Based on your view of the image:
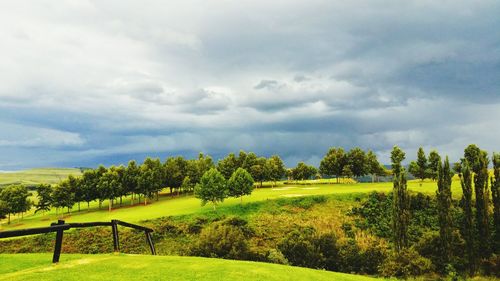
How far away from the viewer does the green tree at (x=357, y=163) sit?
108775 millimetres

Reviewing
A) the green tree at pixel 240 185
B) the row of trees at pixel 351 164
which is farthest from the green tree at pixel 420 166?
the green tree at pixel 240 185

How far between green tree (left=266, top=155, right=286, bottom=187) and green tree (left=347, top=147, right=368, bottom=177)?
74.8 feet

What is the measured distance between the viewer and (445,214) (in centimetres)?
4831

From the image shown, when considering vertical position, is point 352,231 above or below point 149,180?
below

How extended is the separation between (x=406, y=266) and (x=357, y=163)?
73298mm

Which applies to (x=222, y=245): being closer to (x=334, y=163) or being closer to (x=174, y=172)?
(x=174, y=172)

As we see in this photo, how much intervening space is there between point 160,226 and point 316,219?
27818 millimetres

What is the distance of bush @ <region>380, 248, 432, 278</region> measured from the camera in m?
37.4

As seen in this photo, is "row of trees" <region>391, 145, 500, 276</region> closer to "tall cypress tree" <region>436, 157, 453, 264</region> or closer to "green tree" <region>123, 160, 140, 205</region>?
"tall cypress tree" <region>436, 157, 453, 264</region>

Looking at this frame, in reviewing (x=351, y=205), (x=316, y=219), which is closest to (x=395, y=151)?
(x=351, y=205)

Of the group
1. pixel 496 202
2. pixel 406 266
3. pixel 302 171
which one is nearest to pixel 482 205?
pixel 496 202

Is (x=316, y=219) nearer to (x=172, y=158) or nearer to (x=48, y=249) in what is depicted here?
(x=48, y=249)

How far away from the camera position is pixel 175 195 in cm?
10531

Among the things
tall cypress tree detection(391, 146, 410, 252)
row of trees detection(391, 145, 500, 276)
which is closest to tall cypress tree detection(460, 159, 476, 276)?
row of trees detection(391, 145, 500, 276)
